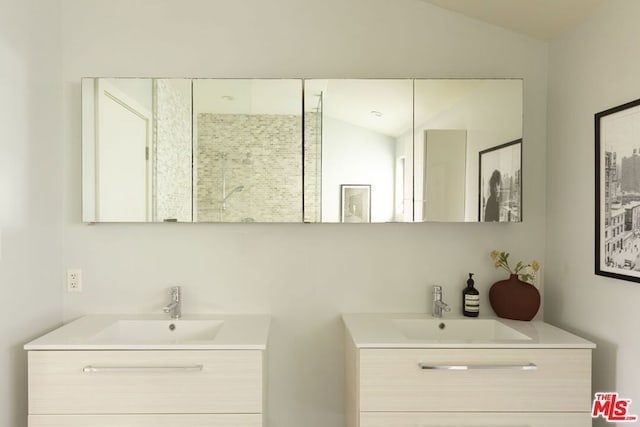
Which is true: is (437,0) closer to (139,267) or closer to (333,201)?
(333,201)

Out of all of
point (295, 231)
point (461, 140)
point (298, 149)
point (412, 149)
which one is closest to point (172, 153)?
point (298, 149)

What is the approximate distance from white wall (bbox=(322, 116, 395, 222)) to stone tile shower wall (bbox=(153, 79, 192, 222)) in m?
0.64

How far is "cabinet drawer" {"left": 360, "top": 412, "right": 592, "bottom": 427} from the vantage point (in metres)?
1.62

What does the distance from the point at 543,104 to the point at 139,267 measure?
2163 millimetres

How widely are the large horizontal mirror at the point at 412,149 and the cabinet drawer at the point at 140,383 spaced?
79 cm

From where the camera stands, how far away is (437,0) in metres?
2.05

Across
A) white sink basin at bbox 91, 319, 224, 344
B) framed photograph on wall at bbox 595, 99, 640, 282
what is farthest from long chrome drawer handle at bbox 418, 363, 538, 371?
white sink basin at bbox 91, 319, 224, 344

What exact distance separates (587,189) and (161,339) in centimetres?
201

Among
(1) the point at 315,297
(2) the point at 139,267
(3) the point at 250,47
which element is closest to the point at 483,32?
(3) the point at 250,47

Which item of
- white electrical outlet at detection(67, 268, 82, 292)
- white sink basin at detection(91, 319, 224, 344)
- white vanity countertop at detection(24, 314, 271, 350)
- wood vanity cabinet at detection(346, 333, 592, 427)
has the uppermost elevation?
white electrical outlet at detection(67, 268, 82, 292)

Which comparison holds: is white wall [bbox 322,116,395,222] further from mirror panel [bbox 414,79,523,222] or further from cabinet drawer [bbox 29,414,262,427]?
cabinet drawer [bbox 29,414,262,427]

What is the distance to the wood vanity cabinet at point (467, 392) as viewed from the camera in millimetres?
1619

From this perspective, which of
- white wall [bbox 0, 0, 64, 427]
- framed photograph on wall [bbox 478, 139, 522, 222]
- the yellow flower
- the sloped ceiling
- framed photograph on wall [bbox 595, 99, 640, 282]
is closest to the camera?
framed photograph on wall [bbox 595, 99, 640, 282]

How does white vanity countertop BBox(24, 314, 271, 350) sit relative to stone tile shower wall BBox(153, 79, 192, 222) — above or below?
below
